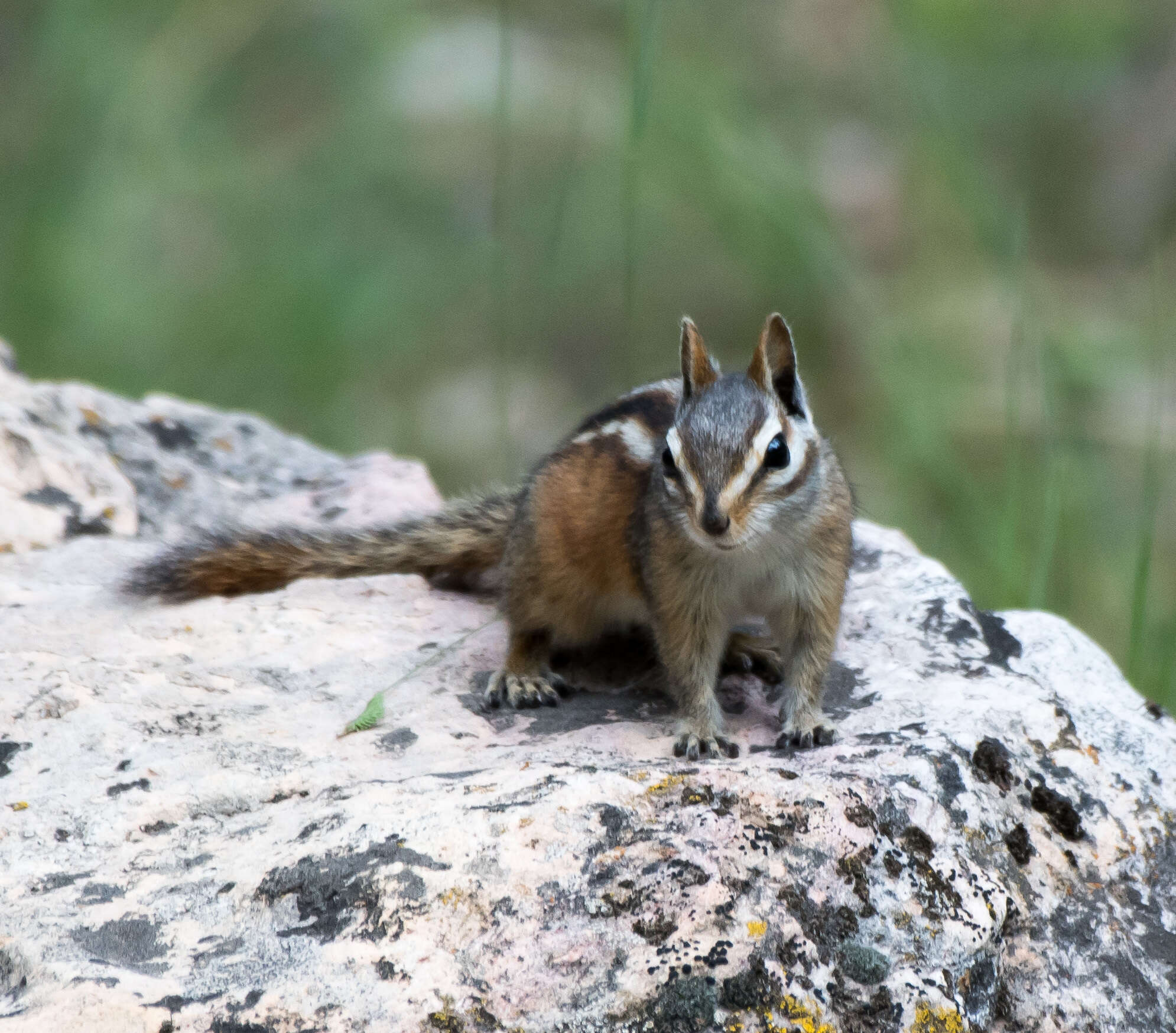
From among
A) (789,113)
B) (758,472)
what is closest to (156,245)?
(789,113)

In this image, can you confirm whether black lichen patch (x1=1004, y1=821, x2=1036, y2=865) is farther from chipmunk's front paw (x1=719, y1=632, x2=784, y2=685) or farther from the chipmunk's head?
chipmunk's front paw (x1=719, y1=632, x2=784, y2=685)

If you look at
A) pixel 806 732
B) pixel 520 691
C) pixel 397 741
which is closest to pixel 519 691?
pixel 520 691

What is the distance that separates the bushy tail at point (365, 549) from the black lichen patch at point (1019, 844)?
1395 mm

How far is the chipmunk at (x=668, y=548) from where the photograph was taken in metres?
2.30

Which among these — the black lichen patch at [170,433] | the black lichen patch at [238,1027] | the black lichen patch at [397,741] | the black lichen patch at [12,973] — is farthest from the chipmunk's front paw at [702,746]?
the black lichen patch at [170,433]

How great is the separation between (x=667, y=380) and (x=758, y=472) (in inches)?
36.5

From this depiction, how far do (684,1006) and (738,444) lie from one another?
3.07ft

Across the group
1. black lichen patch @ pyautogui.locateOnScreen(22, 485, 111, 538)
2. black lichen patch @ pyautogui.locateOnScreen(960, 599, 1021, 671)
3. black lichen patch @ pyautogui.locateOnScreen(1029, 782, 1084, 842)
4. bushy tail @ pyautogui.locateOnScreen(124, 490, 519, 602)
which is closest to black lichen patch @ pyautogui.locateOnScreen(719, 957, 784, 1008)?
black lichen patch @ pyautogui.locateOnScreen(1029, 782, 1084, 842)

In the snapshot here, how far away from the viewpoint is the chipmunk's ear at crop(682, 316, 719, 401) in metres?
2.46

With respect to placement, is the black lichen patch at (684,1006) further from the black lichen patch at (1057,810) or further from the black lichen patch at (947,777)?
the black lichen patch at (1057,810)

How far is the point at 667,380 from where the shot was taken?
3.16m

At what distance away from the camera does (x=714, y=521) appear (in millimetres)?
2182

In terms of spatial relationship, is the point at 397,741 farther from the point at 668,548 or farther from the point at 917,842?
the point at 917,842

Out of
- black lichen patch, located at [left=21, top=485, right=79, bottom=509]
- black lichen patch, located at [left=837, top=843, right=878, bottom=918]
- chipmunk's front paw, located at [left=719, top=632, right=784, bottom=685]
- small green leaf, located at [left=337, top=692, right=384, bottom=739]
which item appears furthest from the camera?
black lichen patch, located at [left=21, top=485, right=79, bottom=509]
